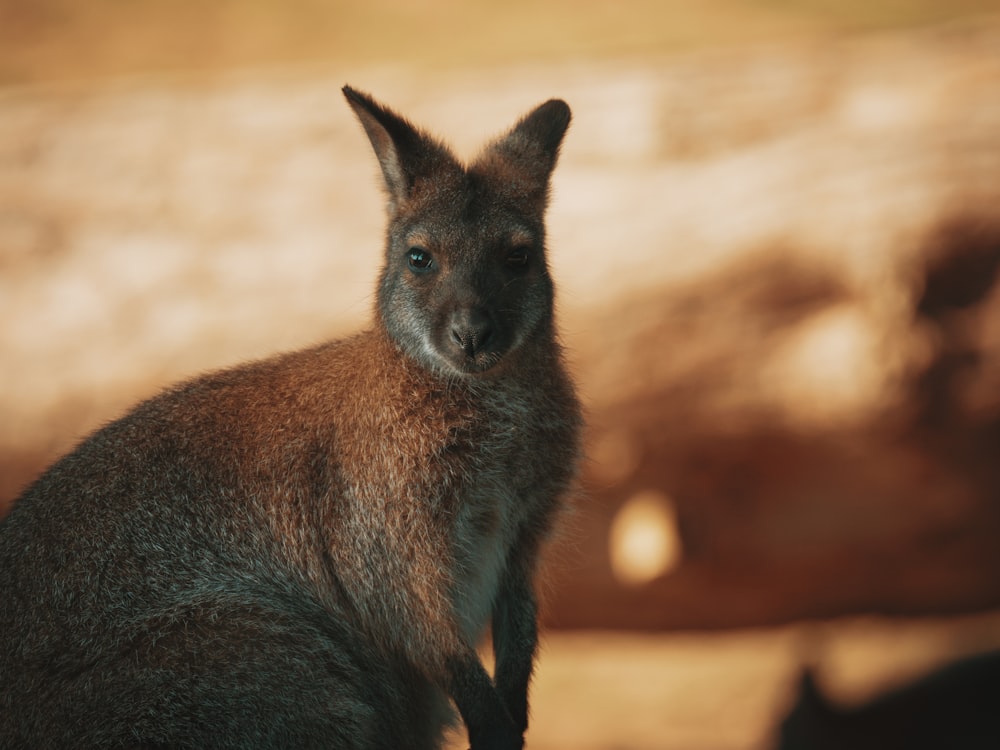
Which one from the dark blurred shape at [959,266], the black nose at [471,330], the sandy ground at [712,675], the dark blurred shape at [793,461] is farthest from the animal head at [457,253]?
the sandy ground at [712,675]

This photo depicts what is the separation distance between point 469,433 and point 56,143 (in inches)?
217

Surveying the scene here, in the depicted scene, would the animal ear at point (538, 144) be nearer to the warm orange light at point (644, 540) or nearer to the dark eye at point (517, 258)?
the dark eye at point (517, 258)

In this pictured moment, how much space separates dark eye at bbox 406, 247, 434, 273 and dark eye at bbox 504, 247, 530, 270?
0.33 metres

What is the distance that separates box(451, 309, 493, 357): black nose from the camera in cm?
461

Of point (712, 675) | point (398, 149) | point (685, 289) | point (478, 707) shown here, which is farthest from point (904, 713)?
point (398, 149)

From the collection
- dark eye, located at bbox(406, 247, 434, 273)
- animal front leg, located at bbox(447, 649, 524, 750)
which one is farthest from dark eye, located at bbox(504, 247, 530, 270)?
animal front leg, located at bbox(447, 649, 524, 750)

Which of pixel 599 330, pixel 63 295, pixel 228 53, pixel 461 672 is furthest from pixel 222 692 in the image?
pixel 228 53

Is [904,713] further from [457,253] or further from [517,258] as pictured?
[457,253]

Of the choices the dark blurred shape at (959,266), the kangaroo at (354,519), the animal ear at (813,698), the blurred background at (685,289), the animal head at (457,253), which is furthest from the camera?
the animal ear at (813,698)

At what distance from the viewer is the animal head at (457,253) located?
15.5ft

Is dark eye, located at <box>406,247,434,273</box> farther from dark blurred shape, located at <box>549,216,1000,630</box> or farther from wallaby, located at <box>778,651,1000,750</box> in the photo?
wallaby, located at <box>778,651,1000,750</box>

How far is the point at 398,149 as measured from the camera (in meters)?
4.96

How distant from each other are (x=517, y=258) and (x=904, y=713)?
6090 mm

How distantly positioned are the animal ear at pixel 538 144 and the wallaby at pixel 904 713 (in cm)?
557
